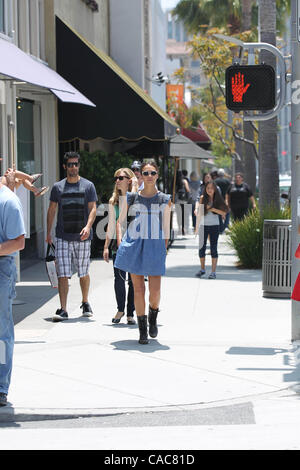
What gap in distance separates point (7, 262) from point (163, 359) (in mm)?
2241

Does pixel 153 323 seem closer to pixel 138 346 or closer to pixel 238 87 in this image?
pixel 138 346

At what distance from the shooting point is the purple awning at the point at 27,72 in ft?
36.6

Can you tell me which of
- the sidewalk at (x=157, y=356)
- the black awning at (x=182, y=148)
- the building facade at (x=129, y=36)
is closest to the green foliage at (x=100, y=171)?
the sidewalk at (x=157, y=356)

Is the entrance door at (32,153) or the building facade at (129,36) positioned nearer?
the entrance door at (32,153)

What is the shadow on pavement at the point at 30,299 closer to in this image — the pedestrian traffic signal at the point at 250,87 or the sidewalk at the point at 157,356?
the sidewalk at the point at 157,356

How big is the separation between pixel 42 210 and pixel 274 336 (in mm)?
8739

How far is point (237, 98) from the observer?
9.34 m

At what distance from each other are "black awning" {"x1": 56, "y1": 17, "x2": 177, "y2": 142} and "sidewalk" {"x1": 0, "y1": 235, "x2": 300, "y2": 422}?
Answer: 4684mm

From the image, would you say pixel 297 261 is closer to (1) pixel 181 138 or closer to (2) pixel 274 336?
(2) pixel 274 336

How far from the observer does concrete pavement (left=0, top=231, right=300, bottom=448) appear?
688 cm

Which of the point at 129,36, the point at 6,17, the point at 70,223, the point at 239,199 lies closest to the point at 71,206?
the point at 70,223

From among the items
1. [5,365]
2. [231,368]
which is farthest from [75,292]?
[5,365]

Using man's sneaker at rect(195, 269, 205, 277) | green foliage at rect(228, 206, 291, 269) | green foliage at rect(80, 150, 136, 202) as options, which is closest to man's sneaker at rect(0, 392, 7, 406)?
man's sneaker at rect(195, 269, 205, 277)

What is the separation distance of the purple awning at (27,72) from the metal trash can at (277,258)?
366cm
